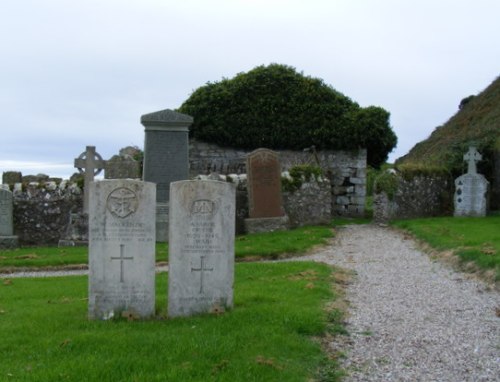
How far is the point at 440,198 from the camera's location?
21281 millimetres

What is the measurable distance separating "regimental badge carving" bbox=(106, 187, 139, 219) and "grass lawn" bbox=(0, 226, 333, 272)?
583cm

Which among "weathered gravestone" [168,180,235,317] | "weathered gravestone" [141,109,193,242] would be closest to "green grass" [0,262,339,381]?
"weathered gravestone" [168,180,235,317]

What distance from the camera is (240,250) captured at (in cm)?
1300

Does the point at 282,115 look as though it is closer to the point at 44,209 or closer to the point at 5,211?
the point at 44,209

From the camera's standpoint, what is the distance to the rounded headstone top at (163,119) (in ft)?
47.9

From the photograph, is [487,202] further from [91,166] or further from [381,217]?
[91,166]

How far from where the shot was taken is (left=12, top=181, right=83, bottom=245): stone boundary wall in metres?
15.9

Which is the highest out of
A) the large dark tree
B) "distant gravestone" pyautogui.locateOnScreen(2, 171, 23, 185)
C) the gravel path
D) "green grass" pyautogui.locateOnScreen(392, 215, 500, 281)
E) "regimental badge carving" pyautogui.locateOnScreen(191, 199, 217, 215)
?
the large dark tree

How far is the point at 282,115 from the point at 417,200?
6621 millimetres

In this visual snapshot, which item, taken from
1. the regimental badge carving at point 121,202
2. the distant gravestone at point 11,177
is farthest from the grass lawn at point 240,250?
the regimental badge carving at point 121,202

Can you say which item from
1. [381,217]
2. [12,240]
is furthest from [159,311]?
[381,217]

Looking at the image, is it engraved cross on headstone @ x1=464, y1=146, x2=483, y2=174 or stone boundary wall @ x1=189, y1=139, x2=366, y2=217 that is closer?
engraved cross on headstone @ x1=464, y1=146, x2=483, y2=174

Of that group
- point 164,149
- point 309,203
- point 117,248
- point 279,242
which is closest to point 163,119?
point 164,149

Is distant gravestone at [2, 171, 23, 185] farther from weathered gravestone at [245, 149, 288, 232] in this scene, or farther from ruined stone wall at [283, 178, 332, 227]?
ruined stone wall at [283, 178, 332, 227]
